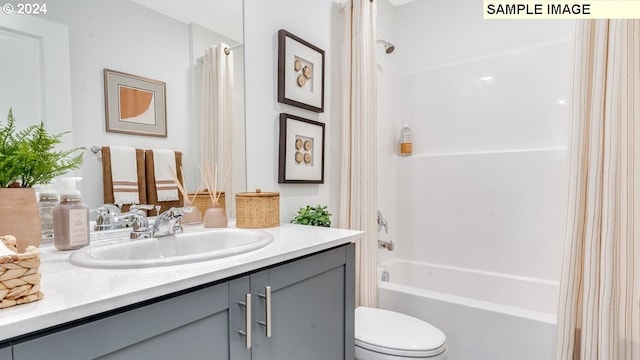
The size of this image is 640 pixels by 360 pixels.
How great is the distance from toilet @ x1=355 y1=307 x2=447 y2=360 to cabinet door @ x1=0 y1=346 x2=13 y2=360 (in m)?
1.16

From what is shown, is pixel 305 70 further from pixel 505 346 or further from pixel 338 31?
pixel 505 346

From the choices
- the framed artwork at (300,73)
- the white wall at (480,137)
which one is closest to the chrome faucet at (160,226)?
the framed artwork at (300,73)

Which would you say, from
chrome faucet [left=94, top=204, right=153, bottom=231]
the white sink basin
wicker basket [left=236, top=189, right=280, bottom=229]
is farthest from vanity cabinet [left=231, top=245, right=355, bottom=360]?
chrome faucet [left=94, top=204, right=153, bottom=231]

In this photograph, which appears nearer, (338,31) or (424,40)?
(338,31)

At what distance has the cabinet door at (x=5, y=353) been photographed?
46 centimetres

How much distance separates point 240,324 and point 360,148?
1.25 m

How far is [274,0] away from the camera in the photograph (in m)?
1.58

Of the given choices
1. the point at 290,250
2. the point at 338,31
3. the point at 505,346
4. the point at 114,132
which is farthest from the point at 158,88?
the point at 505,346

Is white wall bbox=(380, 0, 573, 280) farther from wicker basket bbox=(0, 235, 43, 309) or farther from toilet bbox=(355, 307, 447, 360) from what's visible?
wicker basket bbox=(0, 235, 43, 309)

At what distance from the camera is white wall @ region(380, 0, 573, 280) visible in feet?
7.05

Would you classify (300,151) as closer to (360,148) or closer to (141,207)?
(360,148)

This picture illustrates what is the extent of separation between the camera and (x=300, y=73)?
5.54 feet

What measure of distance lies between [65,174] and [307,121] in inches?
42.6

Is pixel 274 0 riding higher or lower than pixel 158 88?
higher
